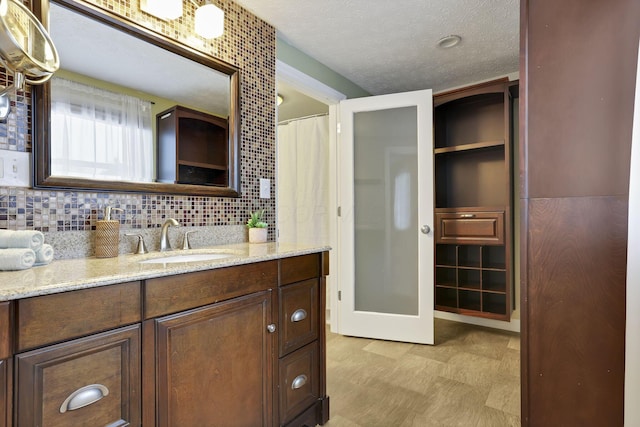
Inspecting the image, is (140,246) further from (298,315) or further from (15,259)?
(298,315)

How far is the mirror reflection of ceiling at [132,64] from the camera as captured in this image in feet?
4.10

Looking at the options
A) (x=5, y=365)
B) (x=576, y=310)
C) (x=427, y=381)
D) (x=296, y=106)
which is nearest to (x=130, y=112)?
(x=5, y=365)

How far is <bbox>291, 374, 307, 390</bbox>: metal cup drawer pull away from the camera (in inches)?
56.6

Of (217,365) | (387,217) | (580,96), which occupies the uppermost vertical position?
(580,96)

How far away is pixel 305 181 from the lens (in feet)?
11.1

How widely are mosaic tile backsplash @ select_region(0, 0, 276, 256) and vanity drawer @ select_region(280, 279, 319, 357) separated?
23.4 inches

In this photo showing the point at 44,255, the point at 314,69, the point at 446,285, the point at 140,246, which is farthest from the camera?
the point at 446,285

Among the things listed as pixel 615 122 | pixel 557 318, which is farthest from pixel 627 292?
pixel 615 122

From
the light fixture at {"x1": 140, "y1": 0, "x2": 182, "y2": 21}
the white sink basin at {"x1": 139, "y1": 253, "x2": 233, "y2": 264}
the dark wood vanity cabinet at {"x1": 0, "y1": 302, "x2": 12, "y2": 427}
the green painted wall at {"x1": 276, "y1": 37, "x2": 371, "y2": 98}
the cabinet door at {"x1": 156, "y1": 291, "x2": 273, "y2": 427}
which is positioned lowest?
the cabinet door at {"x1": 156, "y1": 291, "x2": 273, "y2": 427}

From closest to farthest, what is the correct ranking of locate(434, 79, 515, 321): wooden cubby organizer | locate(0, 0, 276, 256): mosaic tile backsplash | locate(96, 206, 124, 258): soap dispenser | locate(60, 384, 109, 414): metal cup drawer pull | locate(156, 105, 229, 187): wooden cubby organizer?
1. locate(60, 384, 109, 414): metal cup drawer pull
2. locate(0, 0, 276, 256): mosaic tile backsplash
3. locate(96, 206, 124, 258): soap dispenser
4. locate(156, 105, 229, 187): wooden cubby organizer
5. locate(434, 79, 515, 321): wooden cubby organizer

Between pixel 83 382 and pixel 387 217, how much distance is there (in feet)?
7.63

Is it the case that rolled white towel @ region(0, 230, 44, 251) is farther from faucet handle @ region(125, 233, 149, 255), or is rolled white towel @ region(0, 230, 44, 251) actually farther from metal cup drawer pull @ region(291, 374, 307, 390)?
metal cup drawer pull @ region(291, 374, 307, 390)

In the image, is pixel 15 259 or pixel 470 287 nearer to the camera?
pixel 15 259

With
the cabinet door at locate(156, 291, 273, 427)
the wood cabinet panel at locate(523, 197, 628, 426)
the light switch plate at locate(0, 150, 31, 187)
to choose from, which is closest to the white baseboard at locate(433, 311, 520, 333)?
the wood cabinet panel at locate(523, 197, 628, 426)
